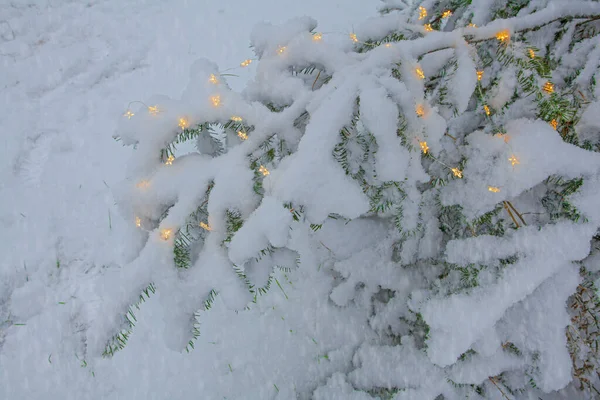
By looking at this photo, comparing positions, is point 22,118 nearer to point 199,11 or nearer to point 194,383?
point 199,11

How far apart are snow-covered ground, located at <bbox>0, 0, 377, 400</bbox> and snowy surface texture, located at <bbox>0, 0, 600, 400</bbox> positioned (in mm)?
19

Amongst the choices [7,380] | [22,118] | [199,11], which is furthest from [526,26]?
[199,11]

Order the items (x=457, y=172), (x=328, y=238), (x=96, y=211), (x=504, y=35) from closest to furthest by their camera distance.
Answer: (x=504, y=35) < (x=457, y=172) < (x=328, y=238) < (x=96, y=211)

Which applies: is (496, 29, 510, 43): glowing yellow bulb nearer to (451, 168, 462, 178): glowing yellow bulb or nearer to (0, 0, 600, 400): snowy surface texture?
(0, 0, 600, 400): snowy surface texture

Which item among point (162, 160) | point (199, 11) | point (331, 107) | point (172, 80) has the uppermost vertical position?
point (331, 107)

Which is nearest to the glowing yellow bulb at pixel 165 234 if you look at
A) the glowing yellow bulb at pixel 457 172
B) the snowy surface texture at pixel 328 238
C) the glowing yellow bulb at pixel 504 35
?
the snowy surface texture at pixel 328 238

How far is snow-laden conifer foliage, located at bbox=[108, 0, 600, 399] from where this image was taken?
134 cm

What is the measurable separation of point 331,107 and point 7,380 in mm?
3312

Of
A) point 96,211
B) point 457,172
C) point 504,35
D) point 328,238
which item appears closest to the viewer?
point 504,35

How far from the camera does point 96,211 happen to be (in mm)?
3771

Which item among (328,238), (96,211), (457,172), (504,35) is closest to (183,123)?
(457,172)

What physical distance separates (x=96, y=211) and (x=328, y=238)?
2.55m

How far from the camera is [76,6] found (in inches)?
232

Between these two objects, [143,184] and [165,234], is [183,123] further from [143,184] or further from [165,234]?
[165,234]
